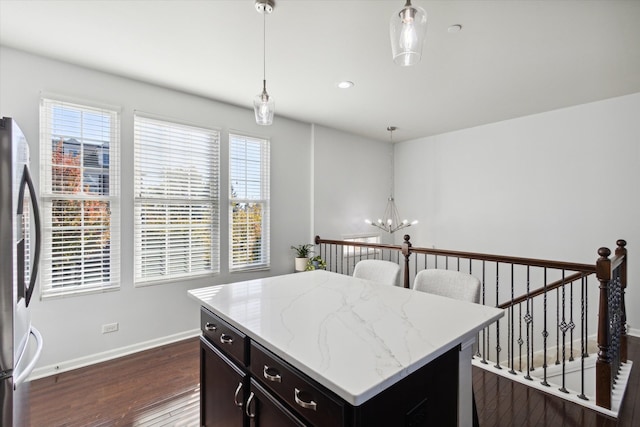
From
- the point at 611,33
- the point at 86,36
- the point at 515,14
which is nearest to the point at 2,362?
the point at 86,36

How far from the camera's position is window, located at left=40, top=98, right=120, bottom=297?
9.27 ft

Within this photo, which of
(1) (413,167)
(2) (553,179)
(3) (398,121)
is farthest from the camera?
(1) (413,167)

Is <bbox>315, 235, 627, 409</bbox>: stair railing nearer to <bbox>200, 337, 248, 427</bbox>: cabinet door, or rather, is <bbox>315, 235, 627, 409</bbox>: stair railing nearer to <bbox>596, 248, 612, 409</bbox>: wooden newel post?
<bbox>596, 248, 612, 409</bbox>: wooden newel post

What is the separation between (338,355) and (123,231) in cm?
307

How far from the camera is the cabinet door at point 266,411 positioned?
3.75 feet

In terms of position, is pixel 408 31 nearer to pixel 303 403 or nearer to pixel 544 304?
pixel 303 403

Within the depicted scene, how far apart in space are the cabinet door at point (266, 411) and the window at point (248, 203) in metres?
2.86

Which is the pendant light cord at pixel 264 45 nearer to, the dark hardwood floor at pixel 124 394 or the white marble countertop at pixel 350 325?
the white marble countertop at pixel 350 325

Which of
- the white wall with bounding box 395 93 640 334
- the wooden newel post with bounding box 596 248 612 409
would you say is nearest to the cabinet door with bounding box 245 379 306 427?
the wooden newel post with bounding box 596 248 612 409

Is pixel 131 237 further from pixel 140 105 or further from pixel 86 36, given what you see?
pixel 86 36

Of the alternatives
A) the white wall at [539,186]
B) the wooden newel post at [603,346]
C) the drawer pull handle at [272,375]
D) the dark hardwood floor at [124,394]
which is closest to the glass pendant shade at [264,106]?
the drawer pull handle at [272,375]

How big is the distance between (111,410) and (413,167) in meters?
5.75

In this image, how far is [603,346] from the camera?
7.30 feet

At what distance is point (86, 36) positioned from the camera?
8.23 ft
